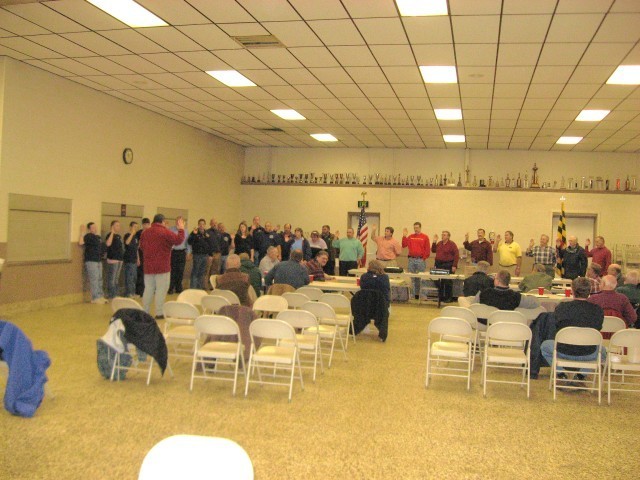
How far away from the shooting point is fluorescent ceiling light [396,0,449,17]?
667 centimetres

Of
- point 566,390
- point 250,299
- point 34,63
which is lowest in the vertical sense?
point 566,390

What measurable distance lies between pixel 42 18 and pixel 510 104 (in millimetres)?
7634

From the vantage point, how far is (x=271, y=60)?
9234 mm

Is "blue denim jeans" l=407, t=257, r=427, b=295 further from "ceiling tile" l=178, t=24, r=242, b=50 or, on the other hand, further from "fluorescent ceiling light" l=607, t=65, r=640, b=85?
"ceiling tile" l=178, t=24, r=242, b=50

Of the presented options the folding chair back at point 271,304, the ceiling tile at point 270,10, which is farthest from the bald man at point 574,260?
the ceiling tile at point 270,10

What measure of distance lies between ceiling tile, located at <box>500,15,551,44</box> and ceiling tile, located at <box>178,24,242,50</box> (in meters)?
3.43

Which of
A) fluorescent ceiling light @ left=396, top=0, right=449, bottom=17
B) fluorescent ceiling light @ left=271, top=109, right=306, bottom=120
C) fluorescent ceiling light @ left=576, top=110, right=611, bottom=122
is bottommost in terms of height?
fluorescent ceiling light @ left=396, top=0, right=449, bottom=17

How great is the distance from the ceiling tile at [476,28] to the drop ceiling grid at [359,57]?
2 cm

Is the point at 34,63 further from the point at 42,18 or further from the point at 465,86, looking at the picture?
the point at 465,86

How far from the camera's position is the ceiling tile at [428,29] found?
7207 mm

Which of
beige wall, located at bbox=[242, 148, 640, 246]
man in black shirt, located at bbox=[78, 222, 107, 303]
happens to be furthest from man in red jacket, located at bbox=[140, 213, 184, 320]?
beige wall, located at bbox=[242, 148, 640, 246]

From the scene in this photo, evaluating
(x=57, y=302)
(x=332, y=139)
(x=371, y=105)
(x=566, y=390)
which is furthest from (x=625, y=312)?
(x=332, y=139)

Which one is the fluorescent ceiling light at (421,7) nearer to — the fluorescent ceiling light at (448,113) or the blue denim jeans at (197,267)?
the fluorescent ceiling light at (448,113)

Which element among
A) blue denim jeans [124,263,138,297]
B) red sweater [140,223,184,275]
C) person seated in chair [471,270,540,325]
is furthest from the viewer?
blue denim jeans [124,263,138,297]
